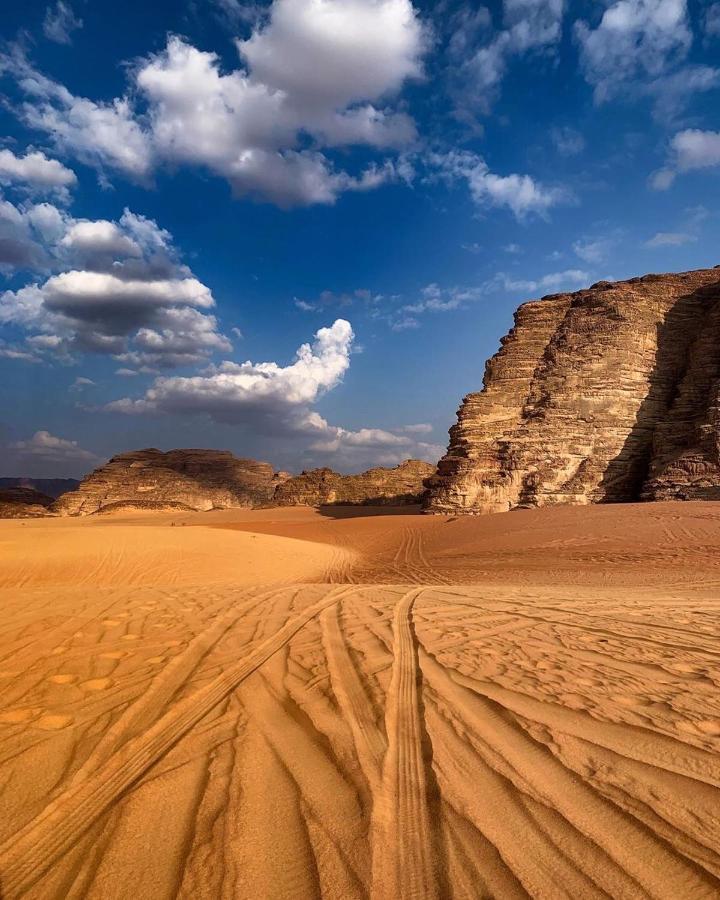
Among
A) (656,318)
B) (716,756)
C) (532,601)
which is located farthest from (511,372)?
(716,756)

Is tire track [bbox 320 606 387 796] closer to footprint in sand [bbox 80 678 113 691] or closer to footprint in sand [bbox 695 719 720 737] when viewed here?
footprint in sand [bbox 80 678 113 691]

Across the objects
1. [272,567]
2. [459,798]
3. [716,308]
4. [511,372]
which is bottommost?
[272,567]

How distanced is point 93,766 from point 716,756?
3.07 metres

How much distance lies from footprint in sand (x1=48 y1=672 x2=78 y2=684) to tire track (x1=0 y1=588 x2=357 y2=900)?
3.38ft

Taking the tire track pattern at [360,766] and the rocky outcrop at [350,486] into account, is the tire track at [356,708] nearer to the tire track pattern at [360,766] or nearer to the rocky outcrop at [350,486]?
the tire track pattern at [360,766]

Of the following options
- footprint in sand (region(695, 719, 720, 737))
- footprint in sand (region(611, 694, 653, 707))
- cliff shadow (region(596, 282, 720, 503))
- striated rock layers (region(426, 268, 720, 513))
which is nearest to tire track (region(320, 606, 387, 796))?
footprint in sand (region(611, 694, 653, 707))

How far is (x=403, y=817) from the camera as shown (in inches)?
74.9

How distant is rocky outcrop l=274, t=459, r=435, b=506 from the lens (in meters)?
57.7

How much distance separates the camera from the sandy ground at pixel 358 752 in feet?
5.30

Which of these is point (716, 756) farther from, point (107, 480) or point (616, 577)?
point (107, 480)

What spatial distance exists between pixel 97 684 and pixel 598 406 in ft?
102

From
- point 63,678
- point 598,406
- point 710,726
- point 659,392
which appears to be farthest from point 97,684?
point 659,392

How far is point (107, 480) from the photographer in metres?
65.5

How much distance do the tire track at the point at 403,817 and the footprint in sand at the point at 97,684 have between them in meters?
2.04
